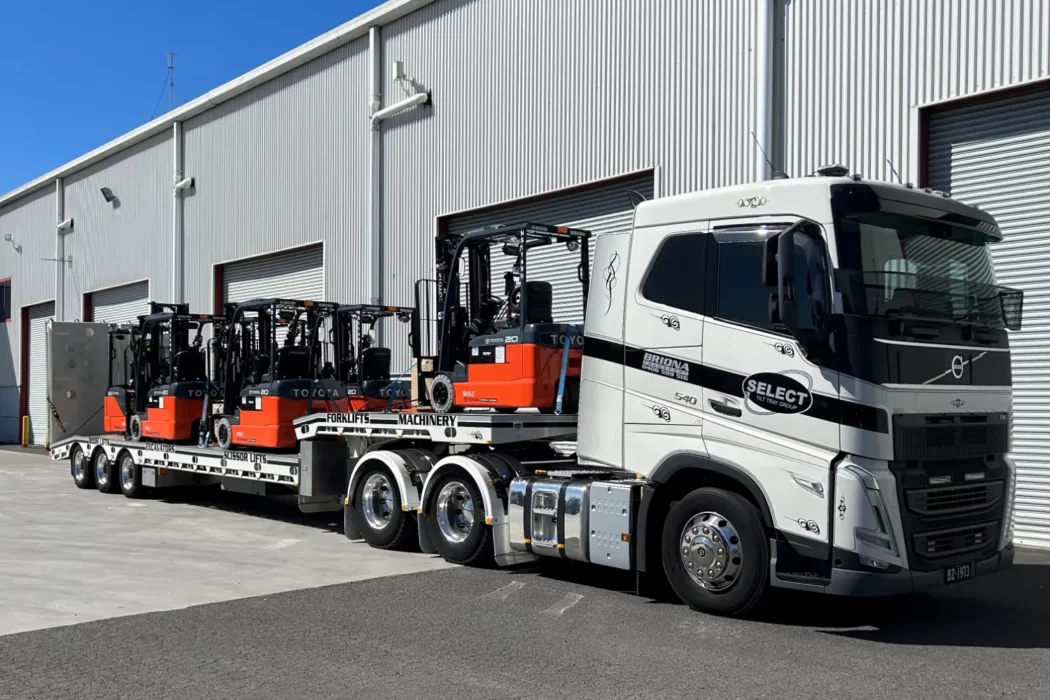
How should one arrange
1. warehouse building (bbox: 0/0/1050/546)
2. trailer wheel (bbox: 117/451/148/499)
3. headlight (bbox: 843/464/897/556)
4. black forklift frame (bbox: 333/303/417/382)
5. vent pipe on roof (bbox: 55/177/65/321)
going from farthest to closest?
1. vent pipe on roof (bbox: 55/177/65/321)
2. trailer wheel (bbox: 117/451/148/499)
3. black forklift frame (bbox: 333/303/417/382)
4. warehouse building (bbox: 0/0/1050/546)
5. headlight (bbox: 843/464/897/556)

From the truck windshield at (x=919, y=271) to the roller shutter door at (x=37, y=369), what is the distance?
32.3m

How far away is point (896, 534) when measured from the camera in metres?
7.07

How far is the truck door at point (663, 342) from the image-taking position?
8086 mm

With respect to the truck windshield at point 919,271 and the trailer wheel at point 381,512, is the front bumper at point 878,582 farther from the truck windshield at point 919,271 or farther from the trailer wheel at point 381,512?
the trailer wheel at point 381,512

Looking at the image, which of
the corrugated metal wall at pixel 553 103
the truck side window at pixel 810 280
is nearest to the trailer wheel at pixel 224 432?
the corrugated metal wall at pixel 553 103

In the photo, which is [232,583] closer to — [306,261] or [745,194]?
[745,194]

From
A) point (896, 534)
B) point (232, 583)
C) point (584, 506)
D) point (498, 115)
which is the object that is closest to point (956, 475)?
point (896, 534)

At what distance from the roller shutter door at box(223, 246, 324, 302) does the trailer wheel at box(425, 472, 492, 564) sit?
12.7 m

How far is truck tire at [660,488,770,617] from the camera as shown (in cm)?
757

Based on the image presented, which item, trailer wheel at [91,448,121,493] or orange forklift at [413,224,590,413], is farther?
trailer wheel at [91,448,121,493]

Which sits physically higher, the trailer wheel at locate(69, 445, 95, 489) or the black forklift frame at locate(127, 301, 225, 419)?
the black forklift frame at locate(127, 301, 225, 419)

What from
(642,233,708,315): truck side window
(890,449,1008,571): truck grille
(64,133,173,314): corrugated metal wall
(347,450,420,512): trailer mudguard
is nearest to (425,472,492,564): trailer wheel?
(347,450,420,512): trailer mudguard

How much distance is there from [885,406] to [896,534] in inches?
34.3

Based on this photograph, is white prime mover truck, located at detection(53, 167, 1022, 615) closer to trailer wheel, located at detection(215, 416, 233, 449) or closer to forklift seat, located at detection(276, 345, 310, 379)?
forklift seat, located at detection(276, 345, 310, 379)
